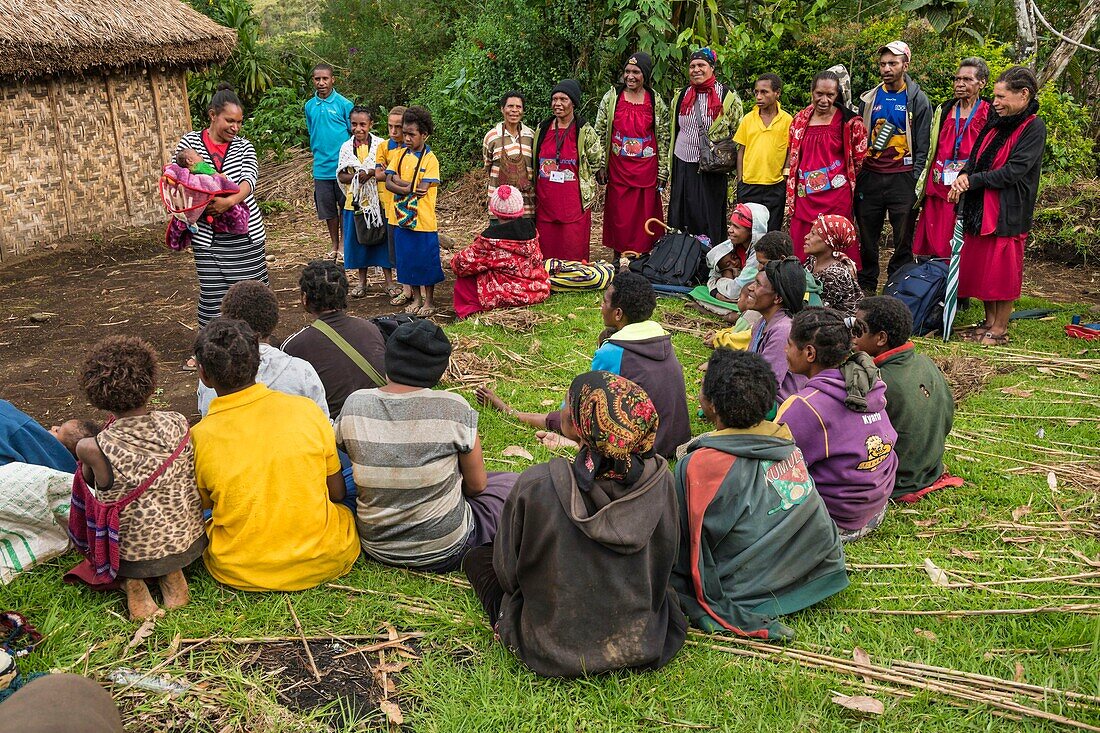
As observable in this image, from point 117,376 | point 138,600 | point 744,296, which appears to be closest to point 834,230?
point 744,296

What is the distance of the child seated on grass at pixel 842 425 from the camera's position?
13.4 feet

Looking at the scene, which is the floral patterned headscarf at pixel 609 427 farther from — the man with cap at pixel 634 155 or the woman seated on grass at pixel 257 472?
the man with cap at pixel 634 155

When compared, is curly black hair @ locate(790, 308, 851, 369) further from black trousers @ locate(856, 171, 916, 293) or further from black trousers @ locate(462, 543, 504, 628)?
black trousers @ locate(856, 171, 916, 293)

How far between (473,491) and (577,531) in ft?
3.36

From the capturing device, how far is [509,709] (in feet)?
10.7

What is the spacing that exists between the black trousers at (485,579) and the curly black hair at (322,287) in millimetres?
1825

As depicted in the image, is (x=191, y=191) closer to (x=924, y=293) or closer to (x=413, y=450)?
(x=413, y=450)

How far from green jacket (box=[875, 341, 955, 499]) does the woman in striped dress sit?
4.63 metres

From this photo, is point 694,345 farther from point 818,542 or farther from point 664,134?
point 818,542

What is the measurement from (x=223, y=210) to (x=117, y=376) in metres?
3.27

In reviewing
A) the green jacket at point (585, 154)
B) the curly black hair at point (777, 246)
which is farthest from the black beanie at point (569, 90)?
the curly black hair at point (777, 246)

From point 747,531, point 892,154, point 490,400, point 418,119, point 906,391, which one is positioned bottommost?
point 490,400

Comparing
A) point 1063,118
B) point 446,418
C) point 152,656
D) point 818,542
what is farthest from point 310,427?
point 1063,118

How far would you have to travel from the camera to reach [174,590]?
12.4 feet
